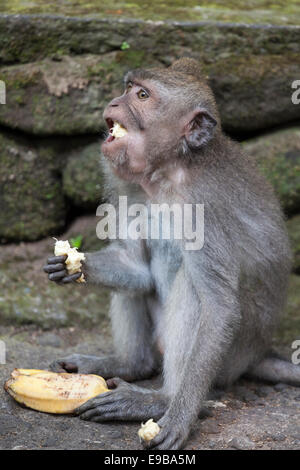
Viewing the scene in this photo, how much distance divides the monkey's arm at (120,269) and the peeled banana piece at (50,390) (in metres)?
0.62

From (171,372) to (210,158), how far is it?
115cm

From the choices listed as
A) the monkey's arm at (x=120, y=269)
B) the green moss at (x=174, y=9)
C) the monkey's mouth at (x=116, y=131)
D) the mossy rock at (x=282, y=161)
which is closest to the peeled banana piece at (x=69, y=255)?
the monkey's arm at (x=120, y=269)

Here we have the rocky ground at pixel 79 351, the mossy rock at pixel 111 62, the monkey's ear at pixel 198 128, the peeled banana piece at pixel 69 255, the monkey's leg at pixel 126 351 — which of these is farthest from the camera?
the mossy rock at pixel 111 62

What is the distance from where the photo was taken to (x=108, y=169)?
392cm

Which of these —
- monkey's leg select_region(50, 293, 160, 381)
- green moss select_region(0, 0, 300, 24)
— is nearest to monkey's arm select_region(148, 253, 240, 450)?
monkey's leg select_region(50, 293, 160, 381)

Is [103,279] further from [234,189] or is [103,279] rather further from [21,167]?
[21,167]

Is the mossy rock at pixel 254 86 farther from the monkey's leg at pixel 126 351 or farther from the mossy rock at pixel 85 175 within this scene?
the monkey's leg at pixel 126 351

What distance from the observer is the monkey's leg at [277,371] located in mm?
4215

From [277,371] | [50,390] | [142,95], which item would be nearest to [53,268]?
[50,390]

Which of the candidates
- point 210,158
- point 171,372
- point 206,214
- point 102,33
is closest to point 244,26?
point 102,33

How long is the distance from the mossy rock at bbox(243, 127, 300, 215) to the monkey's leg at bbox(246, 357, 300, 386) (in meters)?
1.26

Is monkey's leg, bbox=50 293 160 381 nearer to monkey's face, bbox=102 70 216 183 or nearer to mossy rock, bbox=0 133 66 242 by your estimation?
monkey's face, bbox=102 70 216 183

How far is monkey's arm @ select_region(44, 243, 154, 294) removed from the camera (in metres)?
3.99

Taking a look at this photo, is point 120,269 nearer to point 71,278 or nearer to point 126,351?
point 71,278
